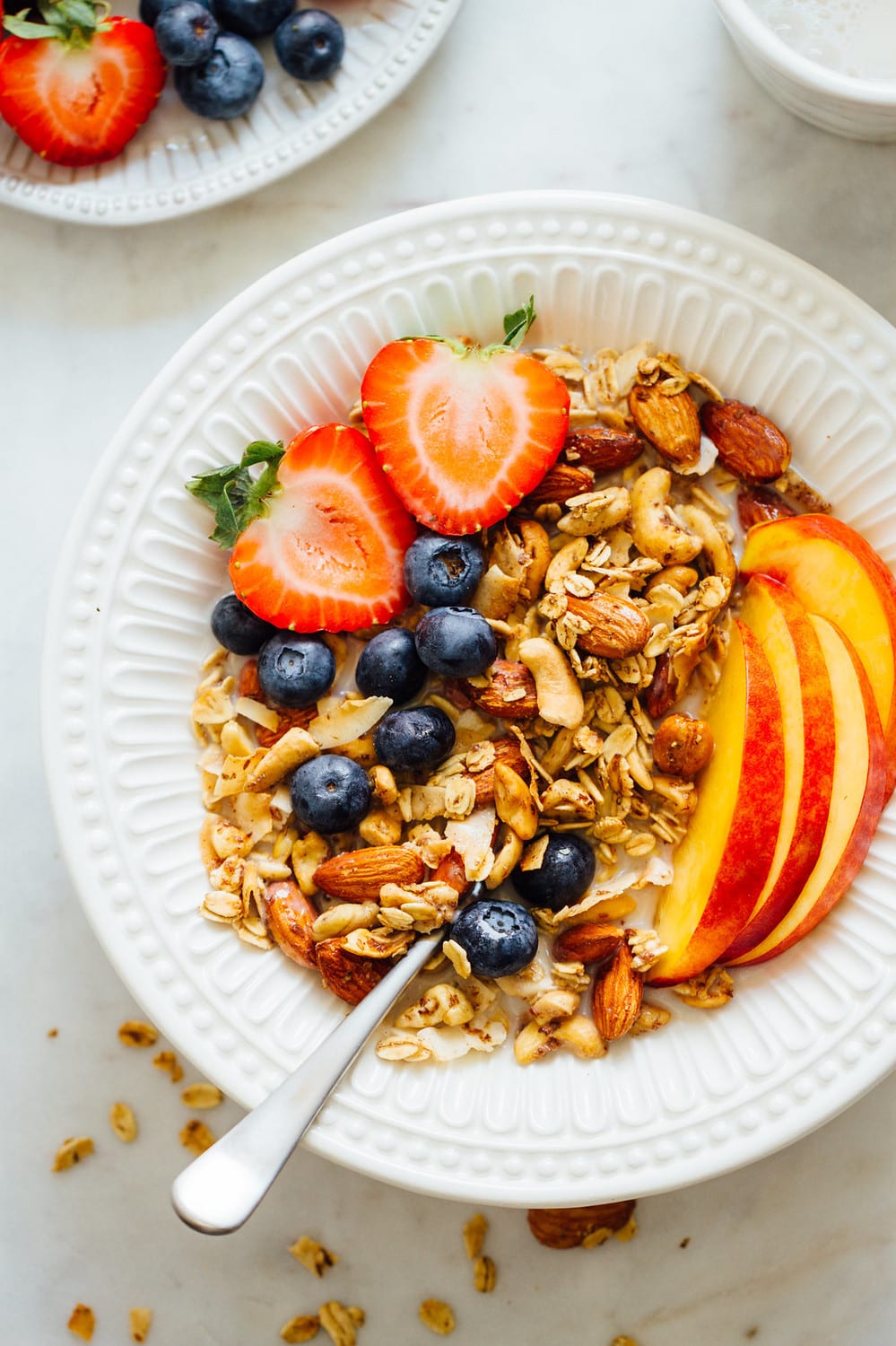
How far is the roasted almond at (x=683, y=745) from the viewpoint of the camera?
1.09 meters

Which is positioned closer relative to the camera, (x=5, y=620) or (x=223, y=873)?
(x=223, y=873)

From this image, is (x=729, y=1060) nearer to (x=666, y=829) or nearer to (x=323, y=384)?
(x=666, y=829)

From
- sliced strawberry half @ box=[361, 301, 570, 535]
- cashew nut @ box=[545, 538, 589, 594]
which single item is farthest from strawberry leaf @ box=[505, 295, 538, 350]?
cashew nut @ box=[545, 538, 589, 594]

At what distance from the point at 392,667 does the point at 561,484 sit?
262 millimetres

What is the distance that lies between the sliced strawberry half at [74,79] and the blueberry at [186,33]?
0.15 ft

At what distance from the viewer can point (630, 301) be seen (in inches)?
45.4

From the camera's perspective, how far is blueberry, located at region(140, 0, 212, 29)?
1246 millimetres

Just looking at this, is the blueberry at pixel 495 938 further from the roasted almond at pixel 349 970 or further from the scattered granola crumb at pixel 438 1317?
the scattered granola crumb at pixel 438 1317

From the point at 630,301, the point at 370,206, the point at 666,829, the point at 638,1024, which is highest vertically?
the point at 630,301

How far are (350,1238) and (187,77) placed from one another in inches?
53.7

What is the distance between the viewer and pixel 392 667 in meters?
1.11

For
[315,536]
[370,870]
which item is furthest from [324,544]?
[370,870]

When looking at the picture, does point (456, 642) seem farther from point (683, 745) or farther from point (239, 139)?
point (239, 139)

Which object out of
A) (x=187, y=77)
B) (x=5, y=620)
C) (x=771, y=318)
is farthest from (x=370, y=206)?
(x=5, y=620)
